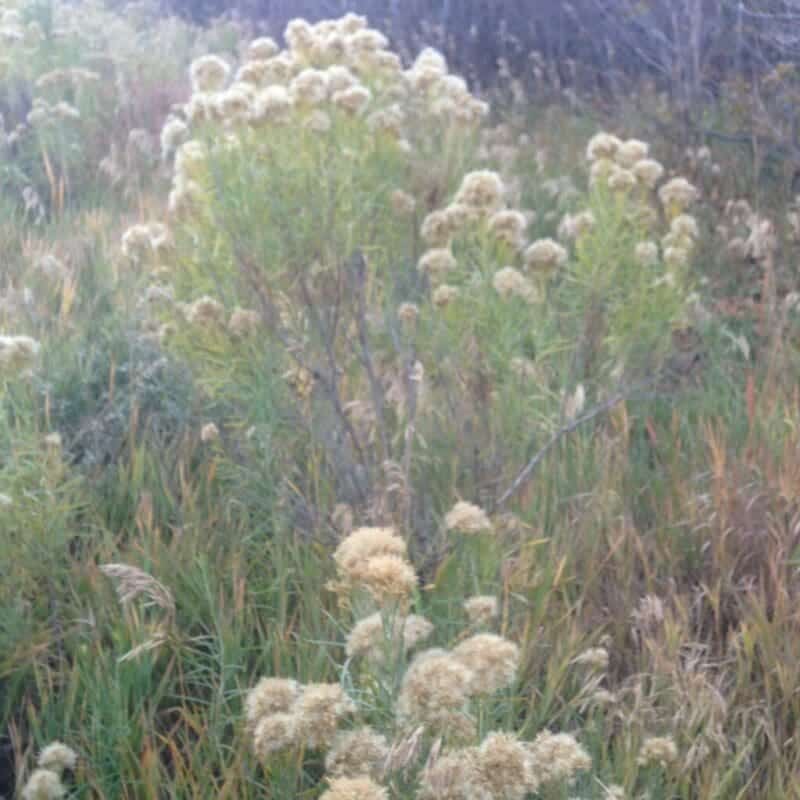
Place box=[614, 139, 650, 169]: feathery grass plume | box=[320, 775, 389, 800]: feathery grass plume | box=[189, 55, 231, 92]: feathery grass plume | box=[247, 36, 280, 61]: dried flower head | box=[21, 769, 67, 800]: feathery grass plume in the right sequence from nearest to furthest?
box=[320, 775, 389, 800]: feathery grass plume, box=[21, 769, 67, 800]: feathery grass plume, box=[614, 139, 650, 169]: feathery grass plume, box=[189, 55, 231, 92]: feathery grass plume, box=[247, 36, 280, 61]: dried flower head

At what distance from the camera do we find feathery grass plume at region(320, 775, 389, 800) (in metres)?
1.16

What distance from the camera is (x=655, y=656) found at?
2020mm

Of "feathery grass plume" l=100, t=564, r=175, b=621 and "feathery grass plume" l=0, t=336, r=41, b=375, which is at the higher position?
"feathery grass plume" l=0, t=336, r=41, b=375

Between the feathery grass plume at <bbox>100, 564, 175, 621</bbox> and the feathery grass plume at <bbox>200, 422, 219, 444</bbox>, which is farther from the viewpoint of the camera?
the feathery grass plume at <bbox>200, 422, 219, 444</bbox>

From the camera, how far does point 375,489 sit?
2338 mm

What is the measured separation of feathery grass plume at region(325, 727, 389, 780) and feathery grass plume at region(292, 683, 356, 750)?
0.02m

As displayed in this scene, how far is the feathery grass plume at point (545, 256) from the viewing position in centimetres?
289

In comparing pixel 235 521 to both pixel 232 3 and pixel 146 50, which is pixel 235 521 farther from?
pixel 232 3

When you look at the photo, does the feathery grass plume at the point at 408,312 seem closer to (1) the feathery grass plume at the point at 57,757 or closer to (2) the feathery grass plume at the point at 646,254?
(2) the feathery grass plume at the point at 646,254

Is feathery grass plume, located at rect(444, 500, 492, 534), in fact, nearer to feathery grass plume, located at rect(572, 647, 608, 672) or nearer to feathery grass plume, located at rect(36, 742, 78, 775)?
feathery grass plume, located at rect(572, 647, 608, 672)

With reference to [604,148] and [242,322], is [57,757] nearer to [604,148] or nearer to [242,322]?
[242,322]

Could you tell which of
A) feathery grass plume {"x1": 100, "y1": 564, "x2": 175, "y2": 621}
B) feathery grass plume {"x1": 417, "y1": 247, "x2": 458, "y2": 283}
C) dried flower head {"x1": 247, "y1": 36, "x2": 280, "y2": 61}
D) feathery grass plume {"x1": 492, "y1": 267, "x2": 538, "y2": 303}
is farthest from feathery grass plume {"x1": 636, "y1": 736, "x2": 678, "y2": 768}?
dried flower head {"x1": 247, "y1": 36, "x2": 280, "y2": 61}

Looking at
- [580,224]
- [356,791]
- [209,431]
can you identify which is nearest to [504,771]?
[356,791]

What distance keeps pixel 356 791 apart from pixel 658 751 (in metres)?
0.69
